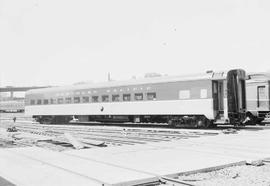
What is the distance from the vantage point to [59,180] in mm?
7586

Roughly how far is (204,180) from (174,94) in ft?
52.0

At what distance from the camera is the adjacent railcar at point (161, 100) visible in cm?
2141

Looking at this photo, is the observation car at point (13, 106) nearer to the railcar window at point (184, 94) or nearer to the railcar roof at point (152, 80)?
the railcar roof at point (152, 80)

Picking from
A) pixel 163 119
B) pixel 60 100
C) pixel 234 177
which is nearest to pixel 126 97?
pixel 163 119

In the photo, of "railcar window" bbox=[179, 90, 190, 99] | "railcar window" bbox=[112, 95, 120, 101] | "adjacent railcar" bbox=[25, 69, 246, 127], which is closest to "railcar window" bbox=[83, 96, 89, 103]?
"adjacent railcar" bbox=[25, 69, 246, 127]

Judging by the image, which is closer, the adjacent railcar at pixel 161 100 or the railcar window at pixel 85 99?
the adjacent railcar at pixel 161 100

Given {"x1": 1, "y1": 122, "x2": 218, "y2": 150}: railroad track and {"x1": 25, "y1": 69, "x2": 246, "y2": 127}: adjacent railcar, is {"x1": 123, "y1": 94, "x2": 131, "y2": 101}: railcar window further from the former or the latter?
{"x1": 1, "y1": 122, "x2": 218, "y2": 150}: railroad track

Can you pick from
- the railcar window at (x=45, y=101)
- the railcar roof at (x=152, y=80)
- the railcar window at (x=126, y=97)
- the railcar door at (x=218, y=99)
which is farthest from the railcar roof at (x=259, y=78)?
the railcar window at (x=45, y=101)

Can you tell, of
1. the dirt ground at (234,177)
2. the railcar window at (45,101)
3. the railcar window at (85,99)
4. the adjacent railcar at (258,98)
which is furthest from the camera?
the railcar window at (45,101)

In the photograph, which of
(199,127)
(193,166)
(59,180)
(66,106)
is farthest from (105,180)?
(66,106)

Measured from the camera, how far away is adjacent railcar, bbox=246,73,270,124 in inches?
990

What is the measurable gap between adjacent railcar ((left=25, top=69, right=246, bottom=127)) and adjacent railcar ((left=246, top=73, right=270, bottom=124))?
335 centimetres

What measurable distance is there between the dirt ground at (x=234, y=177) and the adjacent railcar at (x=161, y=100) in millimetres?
12643

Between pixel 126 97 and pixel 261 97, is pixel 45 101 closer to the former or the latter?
pixel 126 97
